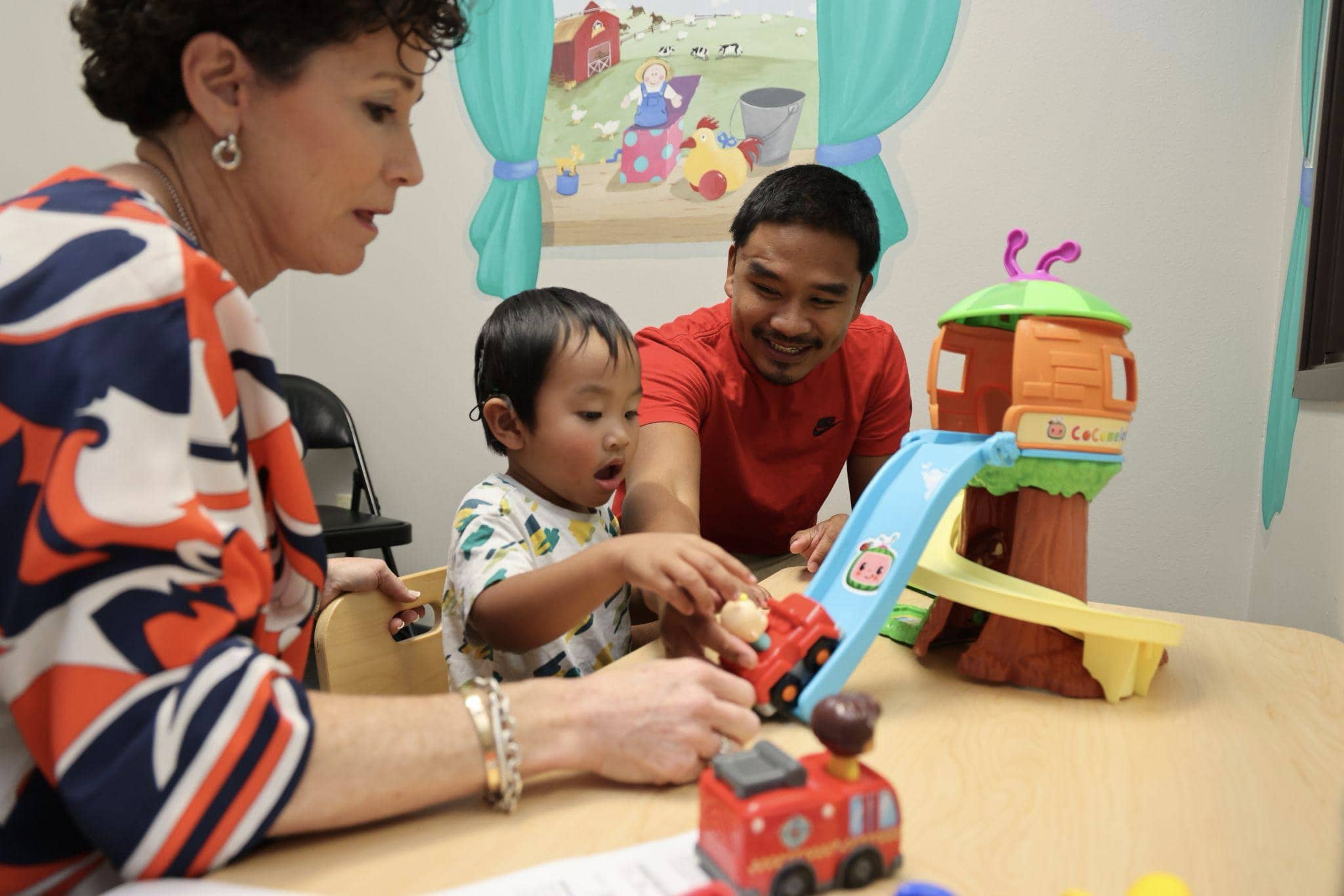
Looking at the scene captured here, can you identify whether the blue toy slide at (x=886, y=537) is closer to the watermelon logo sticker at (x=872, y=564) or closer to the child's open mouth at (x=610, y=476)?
the watermelon logo sticker at (x=872, y=564)

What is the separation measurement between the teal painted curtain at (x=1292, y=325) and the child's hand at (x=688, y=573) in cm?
135

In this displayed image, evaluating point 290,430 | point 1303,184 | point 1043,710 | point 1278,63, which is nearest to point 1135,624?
point 1043,710

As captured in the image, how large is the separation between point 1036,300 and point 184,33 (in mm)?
802

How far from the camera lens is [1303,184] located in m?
1.79

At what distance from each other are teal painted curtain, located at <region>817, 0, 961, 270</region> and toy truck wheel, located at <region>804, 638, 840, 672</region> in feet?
5.44

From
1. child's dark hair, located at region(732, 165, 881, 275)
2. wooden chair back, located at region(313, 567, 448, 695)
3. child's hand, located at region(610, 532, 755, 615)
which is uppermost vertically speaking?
child's dark hair, located at region(732, 165, 881, 275)

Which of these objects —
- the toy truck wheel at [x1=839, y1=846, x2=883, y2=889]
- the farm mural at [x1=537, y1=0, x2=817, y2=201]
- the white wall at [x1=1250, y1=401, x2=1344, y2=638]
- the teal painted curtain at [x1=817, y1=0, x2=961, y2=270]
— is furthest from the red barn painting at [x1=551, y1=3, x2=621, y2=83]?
the toy truck wheel at [x1=839, y1=846, x2=883, y2=889]

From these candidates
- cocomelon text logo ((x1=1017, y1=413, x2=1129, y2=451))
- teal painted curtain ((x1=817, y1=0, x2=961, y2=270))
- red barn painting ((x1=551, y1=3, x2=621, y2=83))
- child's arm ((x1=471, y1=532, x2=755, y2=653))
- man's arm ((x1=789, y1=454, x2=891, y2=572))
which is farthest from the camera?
red barn painting ((x1=551, y1=3, x2=621, y2=83))

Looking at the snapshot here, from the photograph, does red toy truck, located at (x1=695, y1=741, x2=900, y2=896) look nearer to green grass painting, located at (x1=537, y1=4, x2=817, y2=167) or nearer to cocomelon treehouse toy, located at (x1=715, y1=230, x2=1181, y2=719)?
cocomelon treehouse toy, located at (x1=715, y1=230, x2=1181, y2=719)

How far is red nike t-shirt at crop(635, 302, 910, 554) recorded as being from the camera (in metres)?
1.67

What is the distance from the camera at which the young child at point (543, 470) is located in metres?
1.09

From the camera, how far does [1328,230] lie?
1635mm

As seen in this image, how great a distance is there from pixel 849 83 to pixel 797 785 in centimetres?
208

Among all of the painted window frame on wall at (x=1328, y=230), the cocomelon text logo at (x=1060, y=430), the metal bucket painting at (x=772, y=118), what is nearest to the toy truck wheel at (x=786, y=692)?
the cocomelon text logo at (x=1060, y=430)
